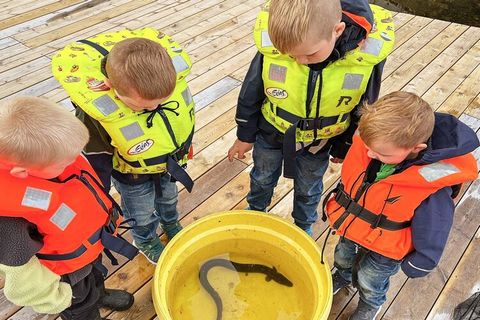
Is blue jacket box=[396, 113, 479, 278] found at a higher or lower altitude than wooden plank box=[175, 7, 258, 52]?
higher

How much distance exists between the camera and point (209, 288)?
224 centimetres

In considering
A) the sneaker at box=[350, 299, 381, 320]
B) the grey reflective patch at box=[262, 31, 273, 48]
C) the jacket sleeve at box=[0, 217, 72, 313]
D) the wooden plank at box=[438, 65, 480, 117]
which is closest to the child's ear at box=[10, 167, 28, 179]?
the jacket sleeve at box=[0, 217, 72, 313]

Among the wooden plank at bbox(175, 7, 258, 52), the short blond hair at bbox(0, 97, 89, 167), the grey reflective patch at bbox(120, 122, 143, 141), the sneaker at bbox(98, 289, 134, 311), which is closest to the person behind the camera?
the short blond hair at bbox(0, 97, 89, 167)

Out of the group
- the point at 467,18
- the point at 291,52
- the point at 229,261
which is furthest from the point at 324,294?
the point at 467,18

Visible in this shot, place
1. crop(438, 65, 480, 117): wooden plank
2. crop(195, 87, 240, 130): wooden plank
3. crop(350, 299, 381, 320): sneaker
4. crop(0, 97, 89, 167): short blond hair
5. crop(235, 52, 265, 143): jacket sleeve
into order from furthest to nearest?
crop(438, 65, 480, 117): wooden plank < crop(195, 87, 240, 130): wooden plank < crop(350, 299, 381, 320): sneaker < crop(235, 52, 265, 143): jacket sleeve < crop(0, 97, 89, 167): short blond hair

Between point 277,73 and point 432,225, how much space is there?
851mm

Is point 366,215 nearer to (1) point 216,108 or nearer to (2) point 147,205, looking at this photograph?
(2) point 147,205

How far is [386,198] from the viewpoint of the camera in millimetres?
1631

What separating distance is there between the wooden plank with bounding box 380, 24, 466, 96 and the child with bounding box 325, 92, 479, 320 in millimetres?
2187

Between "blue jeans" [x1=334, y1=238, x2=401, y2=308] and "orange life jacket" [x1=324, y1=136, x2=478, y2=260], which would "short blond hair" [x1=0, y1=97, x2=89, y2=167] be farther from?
"blue jeans" [x1=334, y1=238, x2=401, y2=308]

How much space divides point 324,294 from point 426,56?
125 inches

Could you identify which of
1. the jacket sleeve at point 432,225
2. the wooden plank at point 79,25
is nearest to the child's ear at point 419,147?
the jacket sleeve at point 432,225

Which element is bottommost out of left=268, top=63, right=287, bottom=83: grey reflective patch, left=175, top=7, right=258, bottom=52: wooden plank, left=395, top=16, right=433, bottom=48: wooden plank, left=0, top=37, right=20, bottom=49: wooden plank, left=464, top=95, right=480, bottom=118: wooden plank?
left=464, top=95, right=480, bottom=118: wooden plank

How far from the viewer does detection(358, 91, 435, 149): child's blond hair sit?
4.82 ft
